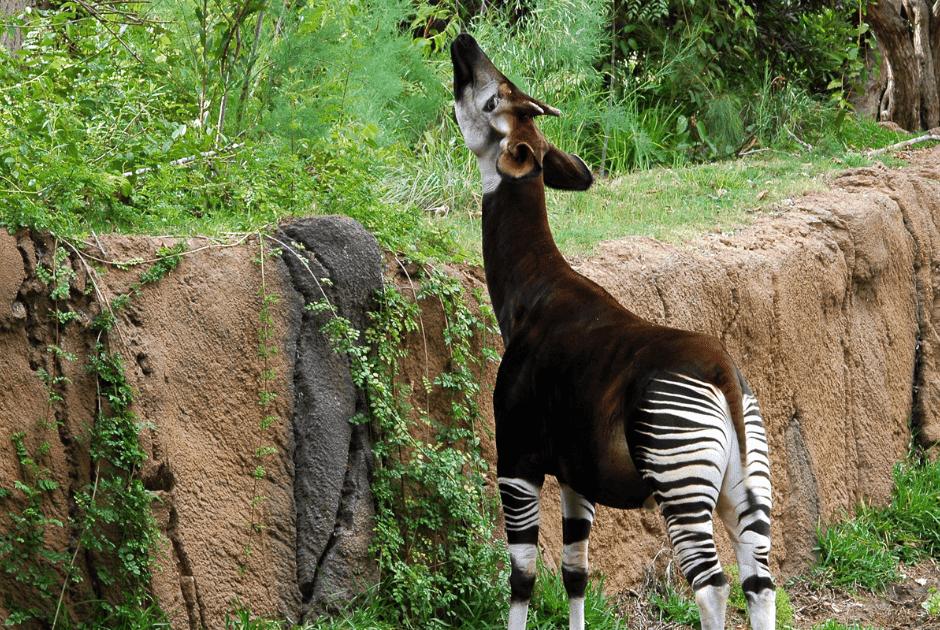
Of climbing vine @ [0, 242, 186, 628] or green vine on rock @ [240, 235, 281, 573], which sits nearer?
climbing vine @ [0, 242, 186, 628]

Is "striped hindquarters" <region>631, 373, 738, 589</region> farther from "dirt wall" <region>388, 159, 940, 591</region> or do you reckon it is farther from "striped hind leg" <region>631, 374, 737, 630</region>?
"dirt wall" <region>388, 159, 940, 591</region>

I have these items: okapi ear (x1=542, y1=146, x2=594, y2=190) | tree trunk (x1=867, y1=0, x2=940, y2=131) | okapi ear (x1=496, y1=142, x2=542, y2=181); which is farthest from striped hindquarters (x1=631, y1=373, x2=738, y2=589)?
tree trunk (x1=867, y1=0, x2=940, y2=131)

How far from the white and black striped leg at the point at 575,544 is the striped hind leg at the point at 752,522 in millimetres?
712

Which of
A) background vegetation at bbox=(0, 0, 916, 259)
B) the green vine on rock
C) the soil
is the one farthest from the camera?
the soil

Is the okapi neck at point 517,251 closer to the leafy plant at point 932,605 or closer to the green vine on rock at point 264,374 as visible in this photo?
the green vine on rock at point 264,374

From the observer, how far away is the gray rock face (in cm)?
373

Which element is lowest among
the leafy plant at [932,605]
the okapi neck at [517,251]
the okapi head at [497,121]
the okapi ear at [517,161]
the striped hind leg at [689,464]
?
the leafy plant at [932,605]

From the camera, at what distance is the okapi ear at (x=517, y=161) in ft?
11.1

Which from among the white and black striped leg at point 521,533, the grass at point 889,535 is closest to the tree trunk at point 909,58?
the grass at point 889,535

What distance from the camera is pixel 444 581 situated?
3902mm

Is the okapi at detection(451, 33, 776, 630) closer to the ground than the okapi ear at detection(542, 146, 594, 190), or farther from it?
closer to the ground

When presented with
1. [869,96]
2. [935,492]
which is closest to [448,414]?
[935,492]

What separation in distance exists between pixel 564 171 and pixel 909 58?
7595 millimetres

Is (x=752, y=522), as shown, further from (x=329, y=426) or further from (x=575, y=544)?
(x=329, y=426)
